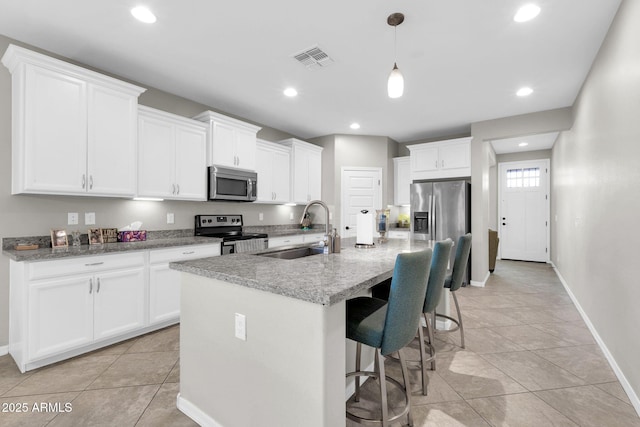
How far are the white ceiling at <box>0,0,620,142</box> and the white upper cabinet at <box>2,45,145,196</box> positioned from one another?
0.33 meters

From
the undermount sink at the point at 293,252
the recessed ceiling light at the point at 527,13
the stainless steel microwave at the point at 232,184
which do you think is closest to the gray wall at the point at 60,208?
the stainless steel microwave at the point at 232,184

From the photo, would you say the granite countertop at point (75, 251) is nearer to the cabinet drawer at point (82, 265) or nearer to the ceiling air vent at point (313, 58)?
the cabinet drawer at point (82, 265)

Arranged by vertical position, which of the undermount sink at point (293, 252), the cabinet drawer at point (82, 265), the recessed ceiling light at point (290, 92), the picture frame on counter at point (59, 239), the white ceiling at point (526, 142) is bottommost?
the cabinet drawer at point (82, 265)

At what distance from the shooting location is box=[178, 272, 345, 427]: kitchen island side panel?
119 centimetres

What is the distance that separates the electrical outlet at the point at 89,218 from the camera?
2910 mm

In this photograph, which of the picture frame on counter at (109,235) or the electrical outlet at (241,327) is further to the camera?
the picture frame on counter at (109,235)

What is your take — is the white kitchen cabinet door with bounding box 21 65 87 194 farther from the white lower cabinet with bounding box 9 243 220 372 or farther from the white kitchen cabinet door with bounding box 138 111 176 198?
the white lower cabinet with bounding box 9 243 220 372

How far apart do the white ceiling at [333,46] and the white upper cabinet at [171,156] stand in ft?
1.54

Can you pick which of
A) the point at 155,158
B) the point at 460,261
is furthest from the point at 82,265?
the point at 460,261

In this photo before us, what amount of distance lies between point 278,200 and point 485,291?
3.55 m

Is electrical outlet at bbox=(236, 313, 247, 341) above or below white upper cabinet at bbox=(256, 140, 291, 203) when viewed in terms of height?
below

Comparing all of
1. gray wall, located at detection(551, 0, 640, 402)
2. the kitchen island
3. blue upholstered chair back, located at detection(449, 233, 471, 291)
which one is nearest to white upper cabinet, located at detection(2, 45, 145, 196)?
the kitchen island

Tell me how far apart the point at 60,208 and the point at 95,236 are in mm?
381

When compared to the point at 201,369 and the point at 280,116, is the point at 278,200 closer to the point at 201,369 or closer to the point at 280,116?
the point at 280,116
